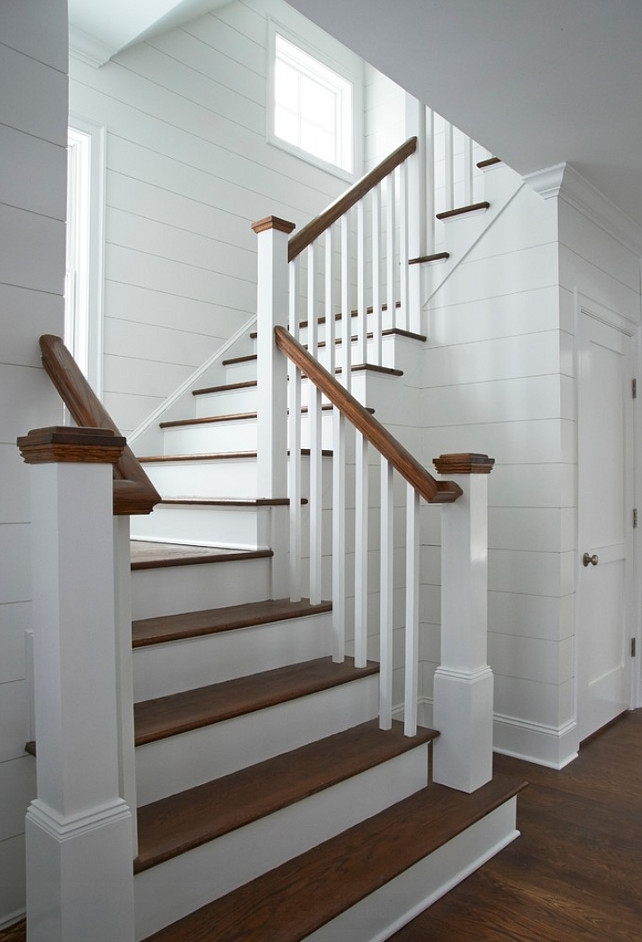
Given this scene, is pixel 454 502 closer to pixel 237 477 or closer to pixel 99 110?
pixel 237 477

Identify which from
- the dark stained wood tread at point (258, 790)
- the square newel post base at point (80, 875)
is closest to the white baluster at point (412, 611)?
the dark stained wood tread at point (258, 790)

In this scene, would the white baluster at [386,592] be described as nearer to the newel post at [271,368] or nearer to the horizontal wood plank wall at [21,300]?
the newel post at [271,368]

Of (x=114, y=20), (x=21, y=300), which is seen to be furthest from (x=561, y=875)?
(x=114, y=20)

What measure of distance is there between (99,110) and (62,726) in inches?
122

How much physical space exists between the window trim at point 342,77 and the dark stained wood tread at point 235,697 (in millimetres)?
3330

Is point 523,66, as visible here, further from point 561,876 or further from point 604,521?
point 561,876

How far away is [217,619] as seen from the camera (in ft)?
7.42

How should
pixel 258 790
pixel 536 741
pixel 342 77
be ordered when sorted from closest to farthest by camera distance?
1. pixel 258 790
2. pixel 536 741
3. pixel 342 77

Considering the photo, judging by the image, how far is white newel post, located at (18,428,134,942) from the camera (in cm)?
137

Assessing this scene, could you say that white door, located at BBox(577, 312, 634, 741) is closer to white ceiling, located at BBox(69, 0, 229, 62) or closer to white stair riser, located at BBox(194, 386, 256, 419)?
white stair riser, located at BBox(194, 386, 256, 419)

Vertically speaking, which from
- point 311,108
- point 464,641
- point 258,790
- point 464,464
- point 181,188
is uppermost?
point 311,108

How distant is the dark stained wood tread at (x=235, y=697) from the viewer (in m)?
Result: 1.85

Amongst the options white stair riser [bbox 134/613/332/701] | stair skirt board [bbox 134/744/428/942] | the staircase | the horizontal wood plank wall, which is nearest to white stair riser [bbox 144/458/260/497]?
the staircase

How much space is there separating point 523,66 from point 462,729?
1983 mm
